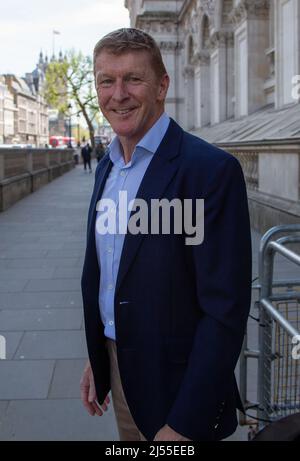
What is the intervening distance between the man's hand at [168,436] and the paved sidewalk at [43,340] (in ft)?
6.68

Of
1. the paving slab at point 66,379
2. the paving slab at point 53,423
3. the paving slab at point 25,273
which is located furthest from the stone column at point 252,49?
the paving slab at point 53,423

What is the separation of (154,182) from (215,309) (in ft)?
1.42

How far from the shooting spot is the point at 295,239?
3115 millimetres

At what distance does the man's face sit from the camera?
6.74 feet

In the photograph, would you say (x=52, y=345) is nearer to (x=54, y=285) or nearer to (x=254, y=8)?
(x=54, y=285)

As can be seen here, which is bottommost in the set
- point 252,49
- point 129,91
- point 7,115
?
point 129,91

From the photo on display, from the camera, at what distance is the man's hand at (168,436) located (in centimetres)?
192

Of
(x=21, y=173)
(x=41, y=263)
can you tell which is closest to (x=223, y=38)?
(x=21, y=173)

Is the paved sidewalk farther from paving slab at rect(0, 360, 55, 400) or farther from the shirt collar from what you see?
the shirt collar

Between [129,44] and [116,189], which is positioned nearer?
[129,44]

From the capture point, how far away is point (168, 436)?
6.37 ft

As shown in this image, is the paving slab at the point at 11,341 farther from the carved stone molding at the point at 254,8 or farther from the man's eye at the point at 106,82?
the carved stone molding at the point at 254,8
